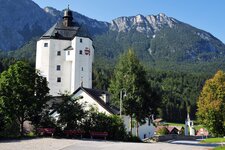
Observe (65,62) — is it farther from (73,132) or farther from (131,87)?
(73,132)

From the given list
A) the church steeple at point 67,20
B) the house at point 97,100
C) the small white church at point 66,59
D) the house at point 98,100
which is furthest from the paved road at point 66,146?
the church steeple at point 67,20

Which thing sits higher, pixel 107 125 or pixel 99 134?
pixel 107 125

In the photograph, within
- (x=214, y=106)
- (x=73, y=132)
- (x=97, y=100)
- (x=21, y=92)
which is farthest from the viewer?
(x=97, y=100)

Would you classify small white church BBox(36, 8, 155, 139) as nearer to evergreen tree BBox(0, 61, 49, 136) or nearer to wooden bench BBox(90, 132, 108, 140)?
wooden bench BBox(90, 132, 108, 140)

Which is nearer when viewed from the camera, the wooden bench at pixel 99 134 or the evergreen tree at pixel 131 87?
the wooden bench at pixel 99 134

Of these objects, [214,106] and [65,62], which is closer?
[214,106]

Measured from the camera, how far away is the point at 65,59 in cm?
7569

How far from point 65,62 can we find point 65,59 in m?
0.57

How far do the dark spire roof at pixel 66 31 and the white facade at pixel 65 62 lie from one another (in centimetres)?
94

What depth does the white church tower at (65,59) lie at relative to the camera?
242 ft

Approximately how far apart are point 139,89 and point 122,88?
2.03 meters

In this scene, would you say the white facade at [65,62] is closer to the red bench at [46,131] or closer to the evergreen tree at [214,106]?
the red bench at [46,131]

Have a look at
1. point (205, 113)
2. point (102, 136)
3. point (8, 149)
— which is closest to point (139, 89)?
point (102, 136)

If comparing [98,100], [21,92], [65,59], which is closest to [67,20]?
[65,59]
